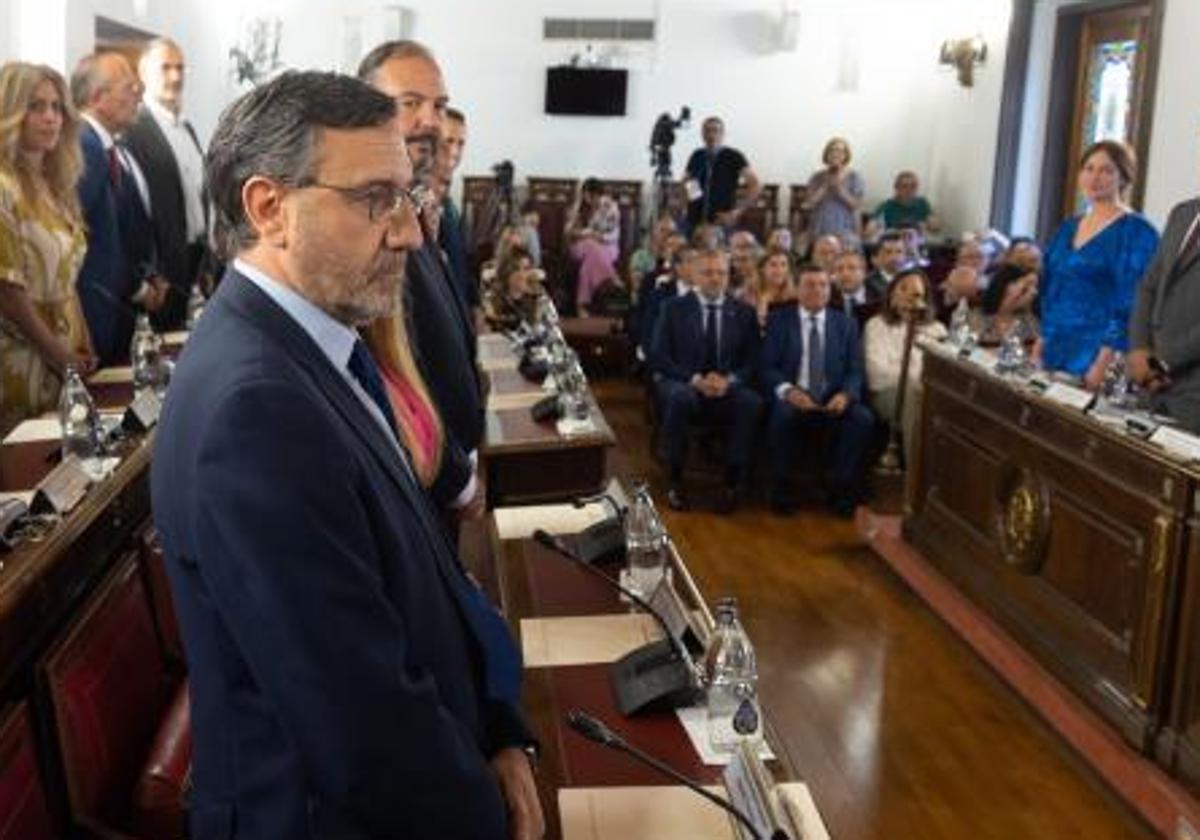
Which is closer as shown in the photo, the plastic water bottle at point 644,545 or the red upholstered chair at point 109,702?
the red upholstered chair at point 109,702

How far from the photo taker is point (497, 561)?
239 cm

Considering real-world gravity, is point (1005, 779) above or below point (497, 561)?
below

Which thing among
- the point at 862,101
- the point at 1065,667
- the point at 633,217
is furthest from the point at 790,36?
the point at 1065,667

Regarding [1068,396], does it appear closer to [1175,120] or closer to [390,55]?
[390,55]

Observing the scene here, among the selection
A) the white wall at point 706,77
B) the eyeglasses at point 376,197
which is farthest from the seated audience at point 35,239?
the white wall at point 706,77

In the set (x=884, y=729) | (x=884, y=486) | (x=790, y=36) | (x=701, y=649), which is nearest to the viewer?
(x=701, y=649)

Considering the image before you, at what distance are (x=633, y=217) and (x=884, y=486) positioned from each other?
19.1ft

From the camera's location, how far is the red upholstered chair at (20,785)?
149 centimetres

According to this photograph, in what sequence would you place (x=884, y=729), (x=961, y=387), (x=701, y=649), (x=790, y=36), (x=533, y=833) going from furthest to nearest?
1. (x=790, y=36)
2. (x=961, y=387)
3. (x=884, y=729)
4. (x=701, y=649)
5. (x=533, y=833)

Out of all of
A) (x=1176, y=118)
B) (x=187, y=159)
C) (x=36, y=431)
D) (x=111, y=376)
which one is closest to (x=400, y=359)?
(x=36, y=431)

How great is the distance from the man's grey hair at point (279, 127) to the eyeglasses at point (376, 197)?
29 mm

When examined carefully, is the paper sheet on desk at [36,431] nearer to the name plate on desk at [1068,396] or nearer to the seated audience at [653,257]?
the name plate on desk at [1068,396]

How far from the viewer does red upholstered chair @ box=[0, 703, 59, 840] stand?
58.6 inches

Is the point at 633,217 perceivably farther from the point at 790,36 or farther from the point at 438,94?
the point at 438,94
